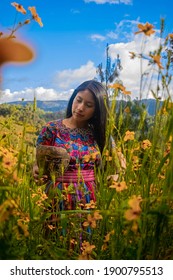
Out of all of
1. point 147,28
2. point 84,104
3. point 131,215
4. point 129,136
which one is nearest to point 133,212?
point 131,215

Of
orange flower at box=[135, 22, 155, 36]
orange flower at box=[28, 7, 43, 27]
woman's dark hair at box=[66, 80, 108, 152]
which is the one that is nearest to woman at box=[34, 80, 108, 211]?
woman's dark hair at box=[66, 80, 108, 152]

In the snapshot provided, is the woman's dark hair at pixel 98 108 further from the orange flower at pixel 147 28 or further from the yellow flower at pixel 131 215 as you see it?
the yellow flower at pixel 131 215

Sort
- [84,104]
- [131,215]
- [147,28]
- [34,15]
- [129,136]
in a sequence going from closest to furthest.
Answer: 1. [131,215]
2. [147,28]
3. [34,15]
4. [129,136]
5. [84,104]

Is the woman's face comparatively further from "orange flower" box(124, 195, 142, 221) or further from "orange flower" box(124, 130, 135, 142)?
"orange flower" box(124, 195, 142, 221)

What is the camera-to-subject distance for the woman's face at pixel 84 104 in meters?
1.87

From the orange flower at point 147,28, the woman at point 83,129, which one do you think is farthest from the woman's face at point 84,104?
the orange flower at point 147,28

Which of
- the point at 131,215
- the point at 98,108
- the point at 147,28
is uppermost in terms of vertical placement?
the point at 147,28

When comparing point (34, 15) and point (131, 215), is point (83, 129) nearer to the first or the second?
point (34, 15)

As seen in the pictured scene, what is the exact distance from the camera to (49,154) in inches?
68.4

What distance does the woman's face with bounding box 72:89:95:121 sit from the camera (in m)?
1.87

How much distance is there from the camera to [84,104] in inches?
73.6

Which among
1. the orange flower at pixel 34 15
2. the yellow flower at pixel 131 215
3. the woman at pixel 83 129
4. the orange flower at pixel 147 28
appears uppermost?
the orange flower at pixel 34 15
